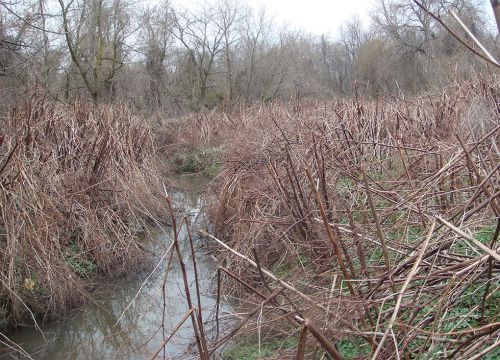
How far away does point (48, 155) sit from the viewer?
605 cm

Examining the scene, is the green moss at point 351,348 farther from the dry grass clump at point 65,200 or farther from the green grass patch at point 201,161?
the green grass patch at point 201,161

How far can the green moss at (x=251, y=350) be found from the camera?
344cm

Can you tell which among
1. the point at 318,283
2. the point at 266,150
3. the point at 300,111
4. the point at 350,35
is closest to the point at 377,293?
the point at 318,283

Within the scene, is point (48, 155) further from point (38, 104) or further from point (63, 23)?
point (63, 23)

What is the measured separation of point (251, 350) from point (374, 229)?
53.6 inches

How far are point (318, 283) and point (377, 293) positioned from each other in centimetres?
82

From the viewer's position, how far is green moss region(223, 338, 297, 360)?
3.44 metres

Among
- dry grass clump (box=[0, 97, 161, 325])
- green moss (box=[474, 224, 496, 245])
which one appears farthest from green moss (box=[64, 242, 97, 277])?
green moss (box=[474, 224, 496, 245])

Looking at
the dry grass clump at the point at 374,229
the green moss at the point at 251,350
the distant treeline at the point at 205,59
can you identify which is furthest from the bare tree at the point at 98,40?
the green moss at the point at 251,350

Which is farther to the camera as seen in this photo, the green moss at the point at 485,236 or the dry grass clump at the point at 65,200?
the dry grass clump at the point at 65,200

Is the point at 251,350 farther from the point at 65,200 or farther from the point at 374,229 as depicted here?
the point at 65,200

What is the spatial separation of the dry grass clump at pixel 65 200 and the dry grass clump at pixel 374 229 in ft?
4.40

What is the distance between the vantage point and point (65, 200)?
5867mm

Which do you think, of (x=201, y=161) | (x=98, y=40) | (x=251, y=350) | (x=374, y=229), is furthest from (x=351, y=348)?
(x=98, y=40)
